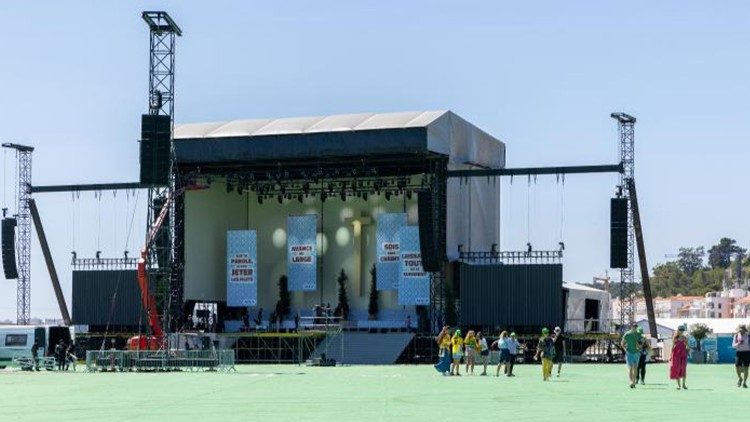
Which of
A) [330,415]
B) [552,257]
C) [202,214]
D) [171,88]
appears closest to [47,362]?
[171,88]

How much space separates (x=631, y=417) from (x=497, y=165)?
4583cm

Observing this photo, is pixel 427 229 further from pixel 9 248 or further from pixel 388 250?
pixel 9 248

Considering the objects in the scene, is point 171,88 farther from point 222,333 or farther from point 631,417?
point 631,417

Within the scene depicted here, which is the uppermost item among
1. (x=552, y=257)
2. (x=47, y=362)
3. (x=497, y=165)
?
(x=497, y=165)

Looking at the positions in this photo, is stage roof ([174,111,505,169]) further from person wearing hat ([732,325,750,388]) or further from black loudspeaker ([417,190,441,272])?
person wearing hat ([732,325,750,388])

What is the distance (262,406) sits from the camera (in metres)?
23.9

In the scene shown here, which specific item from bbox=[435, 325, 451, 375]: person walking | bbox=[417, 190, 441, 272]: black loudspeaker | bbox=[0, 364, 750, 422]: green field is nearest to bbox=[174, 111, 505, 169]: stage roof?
bbox=[417, 190, 441, 272]: black loudspeaker

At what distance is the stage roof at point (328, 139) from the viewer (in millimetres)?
57375

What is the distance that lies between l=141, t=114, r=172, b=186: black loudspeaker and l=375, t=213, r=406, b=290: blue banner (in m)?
15.7

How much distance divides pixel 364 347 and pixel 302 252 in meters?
7.43

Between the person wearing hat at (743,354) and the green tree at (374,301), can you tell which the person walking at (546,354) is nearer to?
the person wearing hat at (743,354)

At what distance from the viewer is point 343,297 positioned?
6425cm

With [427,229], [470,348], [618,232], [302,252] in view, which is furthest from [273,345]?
[470,348]

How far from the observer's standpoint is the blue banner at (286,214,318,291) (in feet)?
209
